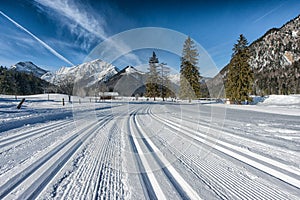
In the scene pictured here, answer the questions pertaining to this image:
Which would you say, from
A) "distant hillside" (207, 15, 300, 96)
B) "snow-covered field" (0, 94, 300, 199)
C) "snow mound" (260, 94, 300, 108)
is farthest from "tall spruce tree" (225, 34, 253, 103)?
"distant hillside" (207, 15, 300, 96)

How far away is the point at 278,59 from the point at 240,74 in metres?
142

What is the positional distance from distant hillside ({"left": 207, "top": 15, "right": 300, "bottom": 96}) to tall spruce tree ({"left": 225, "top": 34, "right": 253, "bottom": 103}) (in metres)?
80.5

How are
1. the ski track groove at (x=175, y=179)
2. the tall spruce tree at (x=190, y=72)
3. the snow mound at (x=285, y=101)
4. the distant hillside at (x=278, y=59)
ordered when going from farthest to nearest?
the distant hillside at (x=278, y=59), the tall spruce tree at (x=190, y=72), the snow mound at (x=285, y=101), the ski track groove at (x=175, y=179)

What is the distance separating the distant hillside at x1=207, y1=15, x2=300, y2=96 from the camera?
103694mm

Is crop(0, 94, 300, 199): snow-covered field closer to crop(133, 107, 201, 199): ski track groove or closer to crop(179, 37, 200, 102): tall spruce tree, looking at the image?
crop(133, 107, 201, 199): ski track groove

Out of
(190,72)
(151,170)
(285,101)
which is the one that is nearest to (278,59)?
(285,101)

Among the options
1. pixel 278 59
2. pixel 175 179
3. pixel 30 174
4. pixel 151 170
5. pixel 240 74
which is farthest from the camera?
pixel 278 59

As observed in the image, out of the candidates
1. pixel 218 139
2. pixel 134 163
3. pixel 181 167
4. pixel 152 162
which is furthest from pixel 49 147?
pixel 218 139

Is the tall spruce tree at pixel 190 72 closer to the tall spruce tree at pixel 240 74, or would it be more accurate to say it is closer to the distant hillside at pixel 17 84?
the tall spruce tree at pixel 240 74

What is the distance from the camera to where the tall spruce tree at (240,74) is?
74.2ft

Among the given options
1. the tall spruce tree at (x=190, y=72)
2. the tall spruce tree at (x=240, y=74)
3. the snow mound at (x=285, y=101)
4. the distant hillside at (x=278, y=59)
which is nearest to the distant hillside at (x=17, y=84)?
the tall spruce tree at (x=190, y=72)

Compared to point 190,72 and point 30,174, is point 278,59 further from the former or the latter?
point 30,174

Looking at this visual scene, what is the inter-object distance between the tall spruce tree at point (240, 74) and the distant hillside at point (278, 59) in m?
80.5

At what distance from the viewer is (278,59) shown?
127 m
